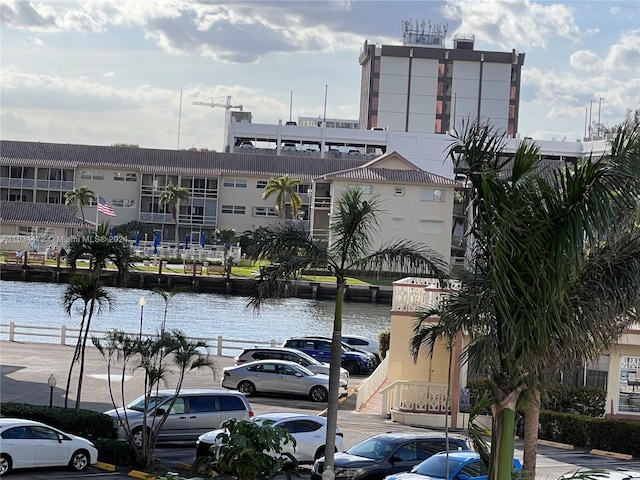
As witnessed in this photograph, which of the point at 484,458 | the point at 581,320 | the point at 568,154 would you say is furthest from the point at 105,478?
the point at 568,154

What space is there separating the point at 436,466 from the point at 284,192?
8678 cm

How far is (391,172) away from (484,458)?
7948 cm

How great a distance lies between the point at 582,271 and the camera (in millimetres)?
10438

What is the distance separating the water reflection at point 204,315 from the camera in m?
63.3

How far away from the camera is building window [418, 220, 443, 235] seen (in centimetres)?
8912

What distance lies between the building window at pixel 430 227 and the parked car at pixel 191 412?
64.2 meters

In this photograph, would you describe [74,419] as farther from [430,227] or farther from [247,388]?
[430,227]

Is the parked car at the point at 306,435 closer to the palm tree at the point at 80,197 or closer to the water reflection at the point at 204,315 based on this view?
the water reflection at the point at 204,315

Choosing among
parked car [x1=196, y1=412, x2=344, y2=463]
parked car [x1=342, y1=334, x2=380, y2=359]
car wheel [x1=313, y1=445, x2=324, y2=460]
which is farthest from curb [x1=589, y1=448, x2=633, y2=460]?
parked car [x1=342, y1=334, x2=380, y2=359]

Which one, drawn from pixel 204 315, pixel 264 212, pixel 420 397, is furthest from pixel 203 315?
pixel 420 397

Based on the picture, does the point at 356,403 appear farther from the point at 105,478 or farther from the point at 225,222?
the point at 225,222

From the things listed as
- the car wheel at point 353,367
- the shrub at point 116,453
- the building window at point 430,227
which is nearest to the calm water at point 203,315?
the building window at point 430,227

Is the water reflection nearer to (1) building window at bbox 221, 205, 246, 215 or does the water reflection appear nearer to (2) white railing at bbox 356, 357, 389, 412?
(2) white railing at bbox 356, 357, 389, 412

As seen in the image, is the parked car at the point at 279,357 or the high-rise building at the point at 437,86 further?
the high-rise building at the point at 437,86
